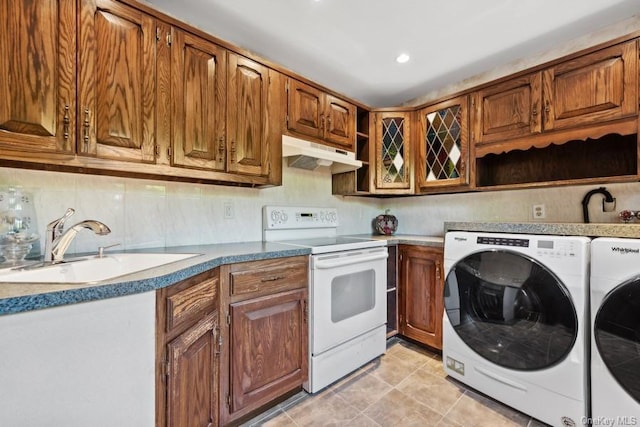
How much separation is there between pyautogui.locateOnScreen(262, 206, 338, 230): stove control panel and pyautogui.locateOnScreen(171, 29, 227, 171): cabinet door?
607mm

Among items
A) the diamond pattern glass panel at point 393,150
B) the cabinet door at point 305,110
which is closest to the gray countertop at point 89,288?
the cabinet door at point 305,110

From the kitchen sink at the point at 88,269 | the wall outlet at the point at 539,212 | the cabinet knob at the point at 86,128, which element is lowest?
the kitchen sink at the point at 88,269

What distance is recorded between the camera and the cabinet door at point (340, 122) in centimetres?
216

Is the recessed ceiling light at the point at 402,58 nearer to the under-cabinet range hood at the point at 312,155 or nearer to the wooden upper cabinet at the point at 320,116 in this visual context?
the wooden upper cabinet at the point at 320,116

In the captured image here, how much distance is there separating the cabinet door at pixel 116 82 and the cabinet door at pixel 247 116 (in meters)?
0.41

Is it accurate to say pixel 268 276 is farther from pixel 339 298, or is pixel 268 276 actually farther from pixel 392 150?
pixel 392 150

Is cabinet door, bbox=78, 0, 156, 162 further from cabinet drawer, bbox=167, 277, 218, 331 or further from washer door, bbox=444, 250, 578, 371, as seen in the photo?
washer door, bbox=444, 250, 578, 371

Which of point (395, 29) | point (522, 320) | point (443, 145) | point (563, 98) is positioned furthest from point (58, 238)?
point (563, 98)

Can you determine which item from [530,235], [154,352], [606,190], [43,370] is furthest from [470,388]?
[43,370]

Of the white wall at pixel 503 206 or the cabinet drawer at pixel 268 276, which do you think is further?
the white wall at pixel 503 206

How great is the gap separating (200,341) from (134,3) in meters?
1.58

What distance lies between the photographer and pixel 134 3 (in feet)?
4.14

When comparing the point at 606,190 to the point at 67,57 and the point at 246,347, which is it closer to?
the point at 246,347

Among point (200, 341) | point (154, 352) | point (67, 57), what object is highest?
point (67, 57)
